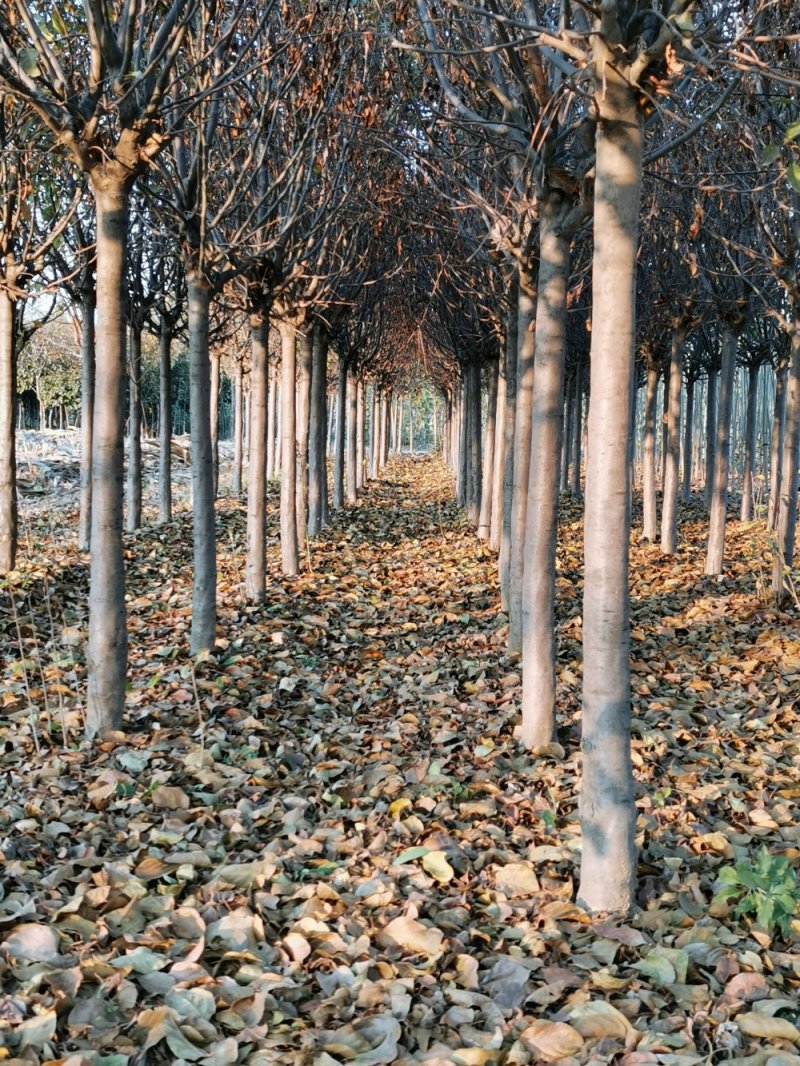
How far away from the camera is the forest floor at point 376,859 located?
2.60 m

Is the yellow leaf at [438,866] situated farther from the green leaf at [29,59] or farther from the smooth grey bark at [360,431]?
the smooth grey bark at [360,431]

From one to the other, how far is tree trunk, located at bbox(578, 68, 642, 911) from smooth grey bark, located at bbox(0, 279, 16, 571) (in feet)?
23.6

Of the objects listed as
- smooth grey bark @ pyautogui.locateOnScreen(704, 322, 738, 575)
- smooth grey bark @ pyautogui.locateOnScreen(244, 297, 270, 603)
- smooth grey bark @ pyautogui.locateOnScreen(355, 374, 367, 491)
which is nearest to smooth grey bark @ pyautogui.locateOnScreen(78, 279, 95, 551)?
smooth grey bark @ pyautogui.locateOnScreen(244, 297, 270, 603)

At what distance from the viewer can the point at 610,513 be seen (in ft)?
11.4

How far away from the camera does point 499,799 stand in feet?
14.3

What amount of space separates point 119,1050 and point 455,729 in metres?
3.20

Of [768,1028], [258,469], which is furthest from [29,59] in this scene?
[258,469]

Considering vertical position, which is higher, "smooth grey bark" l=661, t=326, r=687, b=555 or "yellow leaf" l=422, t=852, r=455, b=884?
"smooth grey bark" l=661, t=326, r=687, b=555

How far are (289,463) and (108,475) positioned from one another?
534 cm

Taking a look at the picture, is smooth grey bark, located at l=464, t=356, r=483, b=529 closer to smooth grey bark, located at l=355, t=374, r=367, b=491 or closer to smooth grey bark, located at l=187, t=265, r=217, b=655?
smooth grey bark, located at l=355, t=374, r=367, b=491

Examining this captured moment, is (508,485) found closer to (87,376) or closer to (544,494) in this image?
(544,494)

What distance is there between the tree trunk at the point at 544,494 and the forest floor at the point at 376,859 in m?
0.30

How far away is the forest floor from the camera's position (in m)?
2.60

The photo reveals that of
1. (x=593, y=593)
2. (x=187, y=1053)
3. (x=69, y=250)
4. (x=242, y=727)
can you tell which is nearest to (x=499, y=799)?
(x=593, y=593)
